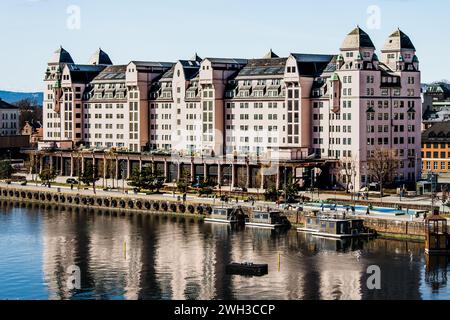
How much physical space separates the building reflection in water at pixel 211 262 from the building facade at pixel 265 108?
27.9m

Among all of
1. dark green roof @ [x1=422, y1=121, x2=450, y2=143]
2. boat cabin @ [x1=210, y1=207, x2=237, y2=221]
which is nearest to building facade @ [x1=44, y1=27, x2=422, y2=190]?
boat cabin @ [x1=210, y1=207, x2=237, y2=221]

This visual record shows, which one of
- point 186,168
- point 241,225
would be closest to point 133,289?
point 241,225

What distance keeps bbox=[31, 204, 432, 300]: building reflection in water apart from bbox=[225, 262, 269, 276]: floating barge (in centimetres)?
66

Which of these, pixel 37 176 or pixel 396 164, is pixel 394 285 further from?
pixel 37 176

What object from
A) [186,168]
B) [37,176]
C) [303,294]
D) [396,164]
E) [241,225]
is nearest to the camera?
[303,294]

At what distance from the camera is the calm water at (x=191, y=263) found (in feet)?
268

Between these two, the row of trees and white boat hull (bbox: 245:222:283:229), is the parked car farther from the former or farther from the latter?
white boat hull (bbox: 245:222:283:229)

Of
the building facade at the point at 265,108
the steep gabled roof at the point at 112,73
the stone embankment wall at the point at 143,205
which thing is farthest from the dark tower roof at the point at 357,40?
the steep gabled roof at the point at 112,73

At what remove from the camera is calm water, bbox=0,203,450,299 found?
81.8m

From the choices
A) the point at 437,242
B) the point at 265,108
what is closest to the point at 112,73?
the point at 265,108

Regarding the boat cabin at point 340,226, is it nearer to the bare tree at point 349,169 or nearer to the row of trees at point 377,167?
the row of trees at point 377,167

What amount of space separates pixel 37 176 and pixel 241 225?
188ft
